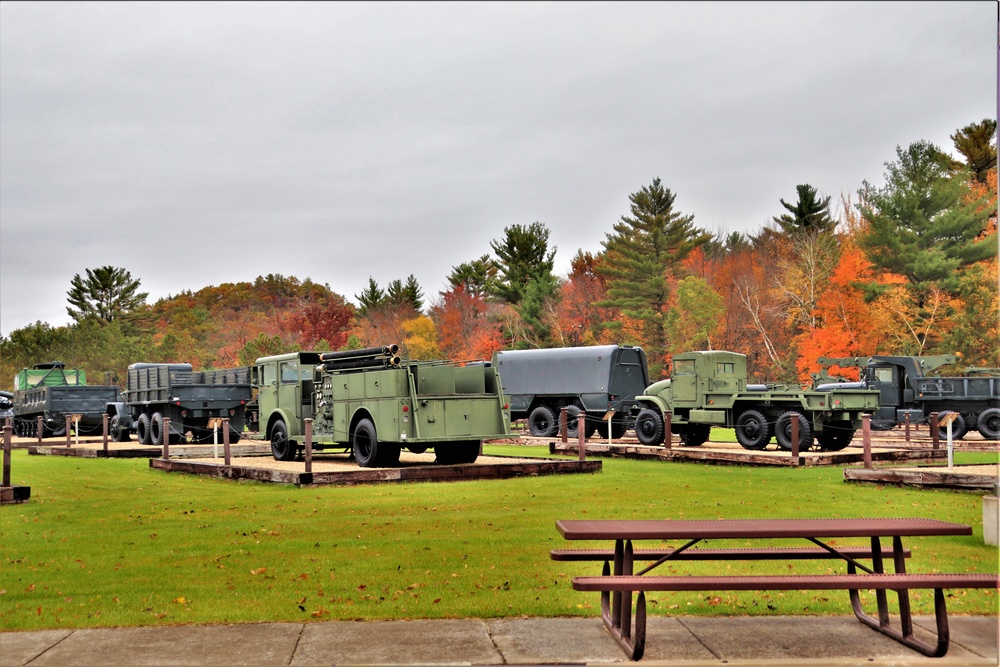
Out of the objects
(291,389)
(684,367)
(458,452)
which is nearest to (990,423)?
(684,367)

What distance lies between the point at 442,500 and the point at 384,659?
8.17 m

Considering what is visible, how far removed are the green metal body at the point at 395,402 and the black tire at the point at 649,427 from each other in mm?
7602

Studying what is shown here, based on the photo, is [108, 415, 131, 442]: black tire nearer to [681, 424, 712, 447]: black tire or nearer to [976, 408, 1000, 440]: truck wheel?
[681, 424, 712, 447]: black tire

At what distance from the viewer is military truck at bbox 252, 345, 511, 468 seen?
1769 centimetres

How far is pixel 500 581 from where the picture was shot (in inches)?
310

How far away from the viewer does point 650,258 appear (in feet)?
192

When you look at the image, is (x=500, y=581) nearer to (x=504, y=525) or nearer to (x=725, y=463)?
(x=504, y=525)

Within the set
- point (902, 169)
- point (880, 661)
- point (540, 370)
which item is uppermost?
point (902, 169)

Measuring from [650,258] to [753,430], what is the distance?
35755 mm

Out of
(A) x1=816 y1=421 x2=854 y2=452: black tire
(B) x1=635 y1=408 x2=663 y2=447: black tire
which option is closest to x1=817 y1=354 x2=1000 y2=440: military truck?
(A) x1=816 y1=421 x2=854 y2=452: black tire

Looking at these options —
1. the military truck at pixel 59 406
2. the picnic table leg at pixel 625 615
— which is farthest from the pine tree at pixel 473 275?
the picnic table leg at pixel 625 615

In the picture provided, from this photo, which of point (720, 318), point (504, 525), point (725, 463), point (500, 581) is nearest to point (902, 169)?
point (720, 318)

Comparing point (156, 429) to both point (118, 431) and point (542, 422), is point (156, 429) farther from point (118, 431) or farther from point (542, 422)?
point (542, 422)

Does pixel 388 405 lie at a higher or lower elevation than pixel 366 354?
lower
